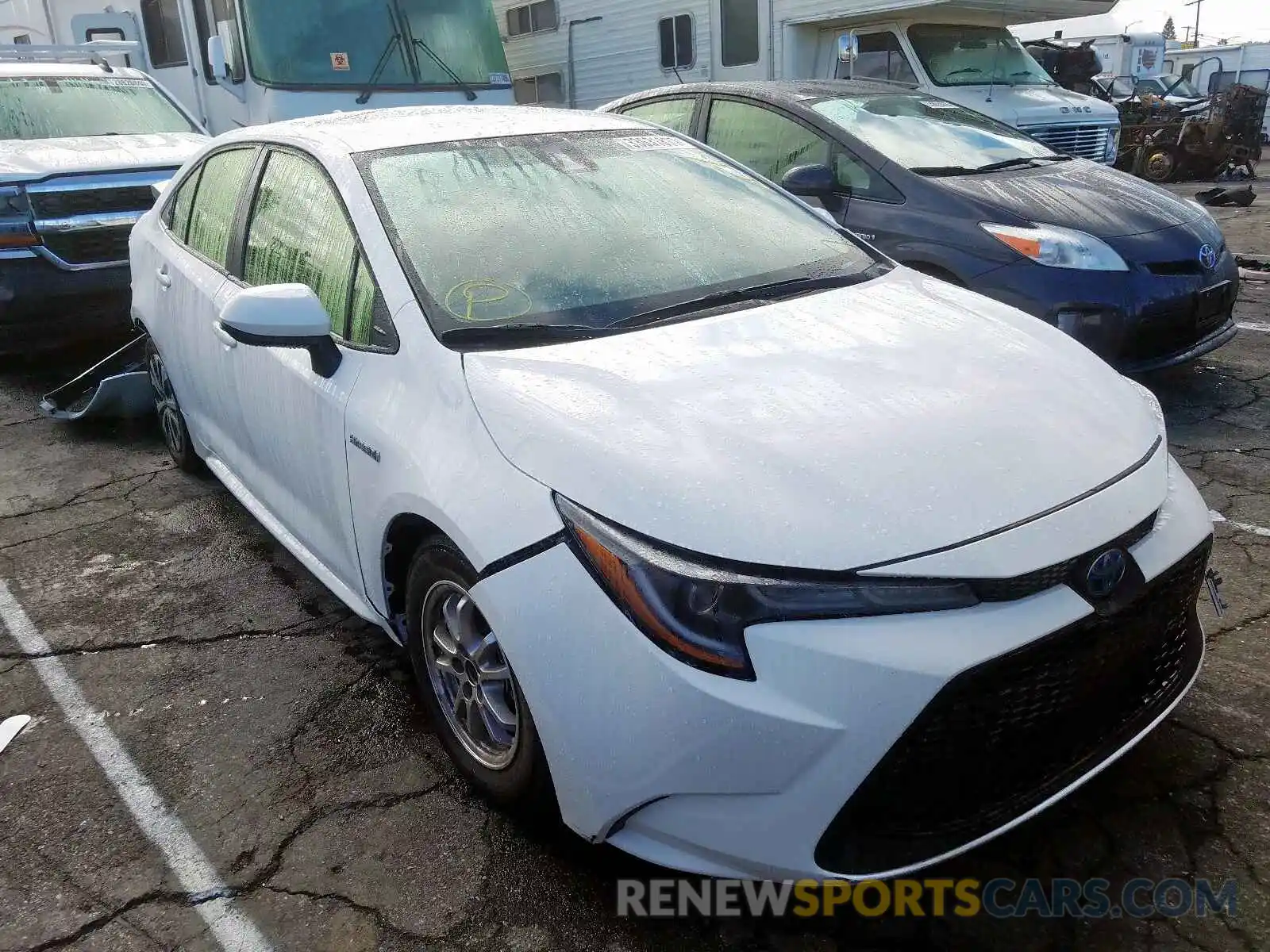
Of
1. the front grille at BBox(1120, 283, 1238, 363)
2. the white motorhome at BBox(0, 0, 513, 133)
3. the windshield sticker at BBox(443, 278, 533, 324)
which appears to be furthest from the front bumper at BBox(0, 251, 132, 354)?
the front grille at BBox(1120, 283, 1238, 363)

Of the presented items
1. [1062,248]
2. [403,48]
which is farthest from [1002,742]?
[403,48]

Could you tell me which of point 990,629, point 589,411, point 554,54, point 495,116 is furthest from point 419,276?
point 554,54

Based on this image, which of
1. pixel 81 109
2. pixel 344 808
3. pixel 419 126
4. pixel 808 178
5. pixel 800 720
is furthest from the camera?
pixel 81 109

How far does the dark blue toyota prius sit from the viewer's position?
4.52m

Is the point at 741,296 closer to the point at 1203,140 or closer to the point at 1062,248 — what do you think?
the point at 1062,248

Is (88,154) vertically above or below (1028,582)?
above

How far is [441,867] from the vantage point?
2.30m

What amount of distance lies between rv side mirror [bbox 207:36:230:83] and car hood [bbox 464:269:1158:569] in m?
6.48

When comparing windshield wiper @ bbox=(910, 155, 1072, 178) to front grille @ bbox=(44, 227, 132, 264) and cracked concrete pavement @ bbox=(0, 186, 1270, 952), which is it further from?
front grille @ bbox=(44, 227, 132, 264)

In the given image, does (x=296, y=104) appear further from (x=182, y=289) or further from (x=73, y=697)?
(x=73, y=697)

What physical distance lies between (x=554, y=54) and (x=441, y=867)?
10.9m

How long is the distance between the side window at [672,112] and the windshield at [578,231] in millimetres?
2797

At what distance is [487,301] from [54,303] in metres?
4.52

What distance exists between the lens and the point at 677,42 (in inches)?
404
